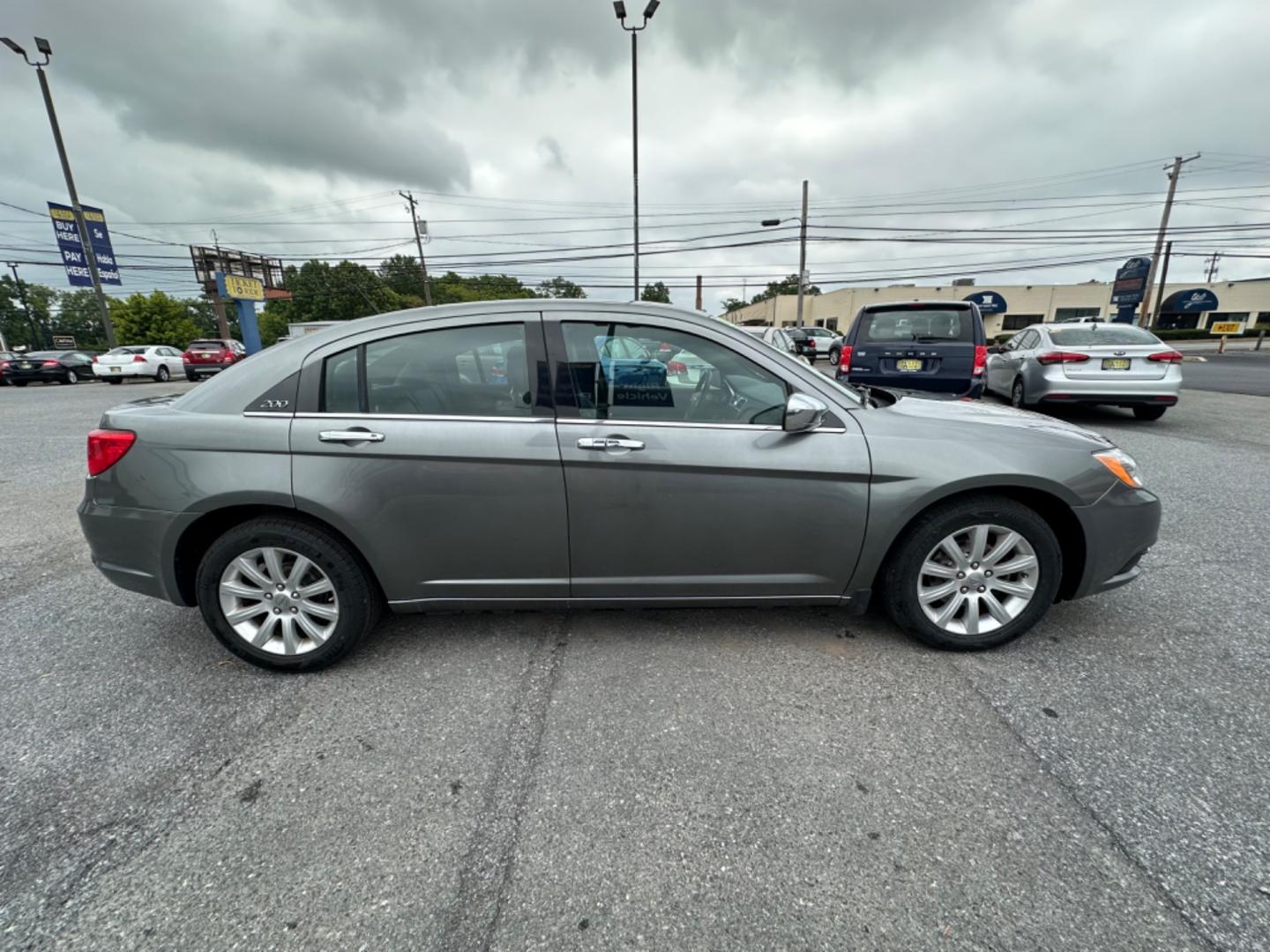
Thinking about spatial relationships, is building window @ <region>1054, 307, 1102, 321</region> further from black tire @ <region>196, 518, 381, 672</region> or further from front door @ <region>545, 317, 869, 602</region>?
black tire @ <region>196, 518, 381, 672</region>

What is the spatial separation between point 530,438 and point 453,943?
5.37ft

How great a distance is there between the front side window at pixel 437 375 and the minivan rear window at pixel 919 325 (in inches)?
240

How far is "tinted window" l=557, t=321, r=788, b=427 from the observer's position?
94.4 inches

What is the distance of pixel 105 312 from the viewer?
21.3 metres

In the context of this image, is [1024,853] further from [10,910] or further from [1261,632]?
[10,910]

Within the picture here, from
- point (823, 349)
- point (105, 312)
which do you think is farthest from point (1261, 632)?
point (105, 312)

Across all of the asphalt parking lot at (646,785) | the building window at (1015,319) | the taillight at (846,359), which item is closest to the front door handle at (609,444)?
the asphalt parking lot at (646,785)

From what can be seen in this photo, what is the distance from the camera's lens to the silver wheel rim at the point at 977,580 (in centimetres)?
248

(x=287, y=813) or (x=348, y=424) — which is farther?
(x=348, y=424)

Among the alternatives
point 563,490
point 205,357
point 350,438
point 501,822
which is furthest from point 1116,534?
point 205,357

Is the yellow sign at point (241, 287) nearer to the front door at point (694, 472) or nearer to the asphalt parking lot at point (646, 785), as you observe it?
the asphalt parking lot at point (646, 785)

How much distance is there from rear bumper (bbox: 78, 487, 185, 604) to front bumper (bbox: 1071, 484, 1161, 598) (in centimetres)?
400

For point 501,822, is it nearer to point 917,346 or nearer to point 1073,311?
point 917,346

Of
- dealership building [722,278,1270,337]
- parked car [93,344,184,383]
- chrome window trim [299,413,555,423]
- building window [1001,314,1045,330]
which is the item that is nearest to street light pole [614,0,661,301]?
chrome window trim [299,413,555,423]
